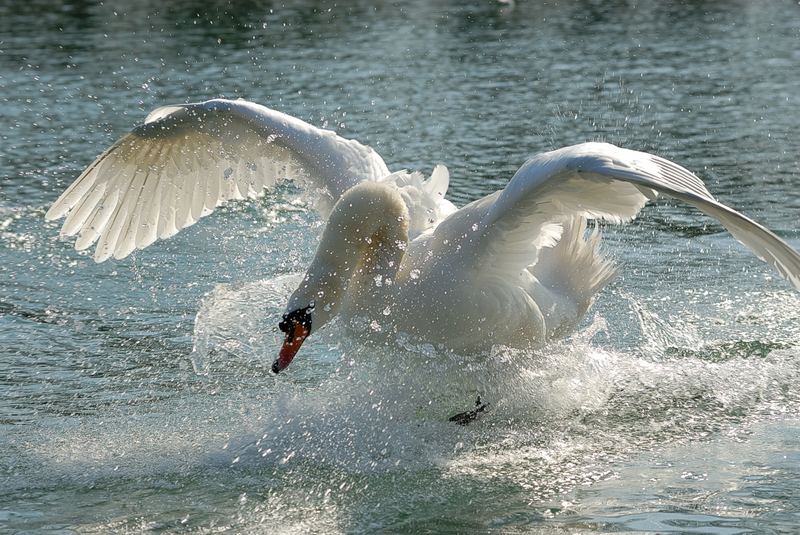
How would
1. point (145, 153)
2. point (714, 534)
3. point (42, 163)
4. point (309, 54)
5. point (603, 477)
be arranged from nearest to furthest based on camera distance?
1. point (714, 534)
2. point (603, 477)
3. point (145, 153)
4. point (42, 163)
5. point (309, 54)

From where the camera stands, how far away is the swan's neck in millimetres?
5773

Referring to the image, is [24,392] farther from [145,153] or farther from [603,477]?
[603,477]

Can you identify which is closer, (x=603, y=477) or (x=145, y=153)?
(x=603, y=477)

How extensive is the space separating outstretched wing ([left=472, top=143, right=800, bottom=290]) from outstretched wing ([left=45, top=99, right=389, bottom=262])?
1.72m

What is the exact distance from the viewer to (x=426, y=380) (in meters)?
6.15

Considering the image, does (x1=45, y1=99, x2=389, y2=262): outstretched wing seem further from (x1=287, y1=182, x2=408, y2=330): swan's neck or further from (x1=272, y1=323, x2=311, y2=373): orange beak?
(x1=272, y1=323, x2=311, y2=373): orange beak

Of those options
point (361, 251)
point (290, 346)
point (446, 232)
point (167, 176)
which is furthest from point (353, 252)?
point (167, 176)

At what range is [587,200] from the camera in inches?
225

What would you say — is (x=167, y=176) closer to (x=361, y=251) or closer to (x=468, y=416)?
(x=361, y=251)

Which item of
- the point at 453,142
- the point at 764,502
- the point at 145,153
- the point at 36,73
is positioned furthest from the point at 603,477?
the point at 36,73

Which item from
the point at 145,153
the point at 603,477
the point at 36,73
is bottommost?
the point at 36,73

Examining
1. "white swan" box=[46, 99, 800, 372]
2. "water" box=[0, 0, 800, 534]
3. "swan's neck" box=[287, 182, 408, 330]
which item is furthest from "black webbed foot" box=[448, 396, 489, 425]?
"swan's neck" box=[287, 182, 408, 330]

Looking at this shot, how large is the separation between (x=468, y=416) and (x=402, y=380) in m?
0.37

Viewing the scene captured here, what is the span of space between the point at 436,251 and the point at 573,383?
1.10 metres
